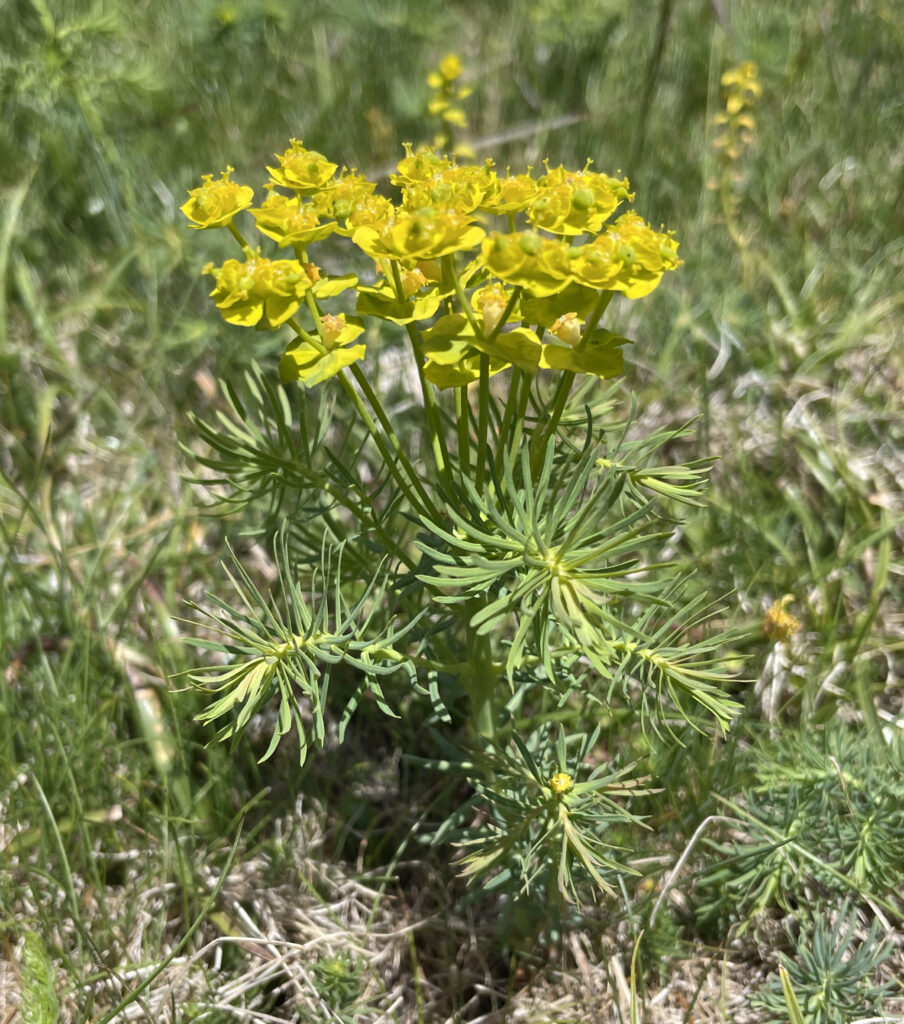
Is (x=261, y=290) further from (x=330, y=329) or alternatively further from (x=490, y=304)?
(x=490, y=304)

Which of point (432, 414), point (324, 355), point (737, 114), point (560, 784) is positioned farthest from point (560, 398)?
point (737, 114)

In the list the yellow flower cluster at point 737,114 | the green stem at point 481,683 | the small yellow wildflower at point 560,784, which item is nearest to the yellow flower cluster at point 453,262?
the green stem at point 481,683

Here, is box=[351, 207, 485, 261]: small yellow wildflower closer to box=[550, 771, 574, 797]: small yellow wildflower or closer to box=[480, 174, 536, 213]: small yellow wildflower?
box=[480, 174, 536, 213]: small yellow wildflower

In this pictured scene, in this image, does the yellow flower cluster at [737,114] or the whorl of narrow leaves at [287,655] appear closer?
the whorl of narrow leaves at [287,655]

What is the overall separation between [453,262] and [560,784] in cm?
72

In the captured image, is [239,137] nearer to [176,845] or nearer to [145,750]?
[145,750]

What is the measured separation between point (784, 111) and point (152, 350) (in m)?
2.24

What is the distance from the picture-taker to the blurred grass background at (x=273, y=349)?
1.66 meters

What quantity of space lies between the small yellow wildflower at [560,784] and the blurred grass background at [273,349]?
0.41 meters

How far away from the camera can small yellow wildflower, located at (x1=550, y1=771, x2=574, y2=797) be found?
47.5 inches

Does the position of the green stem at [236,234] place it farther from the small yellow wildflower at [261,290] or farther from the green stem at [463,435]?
the green stem at [463,435]

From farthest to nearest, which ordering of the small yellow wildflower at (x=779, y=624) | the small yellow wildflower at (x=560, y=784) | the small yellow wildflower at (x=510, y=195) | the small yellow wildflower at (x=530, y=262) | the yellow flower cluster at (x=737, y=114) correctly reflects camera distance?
the yellow flower cluster at (x=737, y=114) < the small yellow wildflower at (x=779, y=624) < the small yellow wildflower at (x=560, y=784) < the small yellow wildflower at (x=510, y=195) < the small yellow wildflower at (x=530, y=262)

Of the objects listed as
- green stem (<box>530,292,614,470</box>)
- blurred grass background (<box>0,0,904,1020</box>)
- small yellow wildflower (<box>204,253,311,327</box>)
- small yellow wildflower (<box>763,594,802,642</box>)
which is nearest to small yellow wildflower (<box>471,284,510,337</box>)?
green stem (<box>530,292,614,470</box>)

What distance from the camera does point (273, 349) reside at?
2.45m
